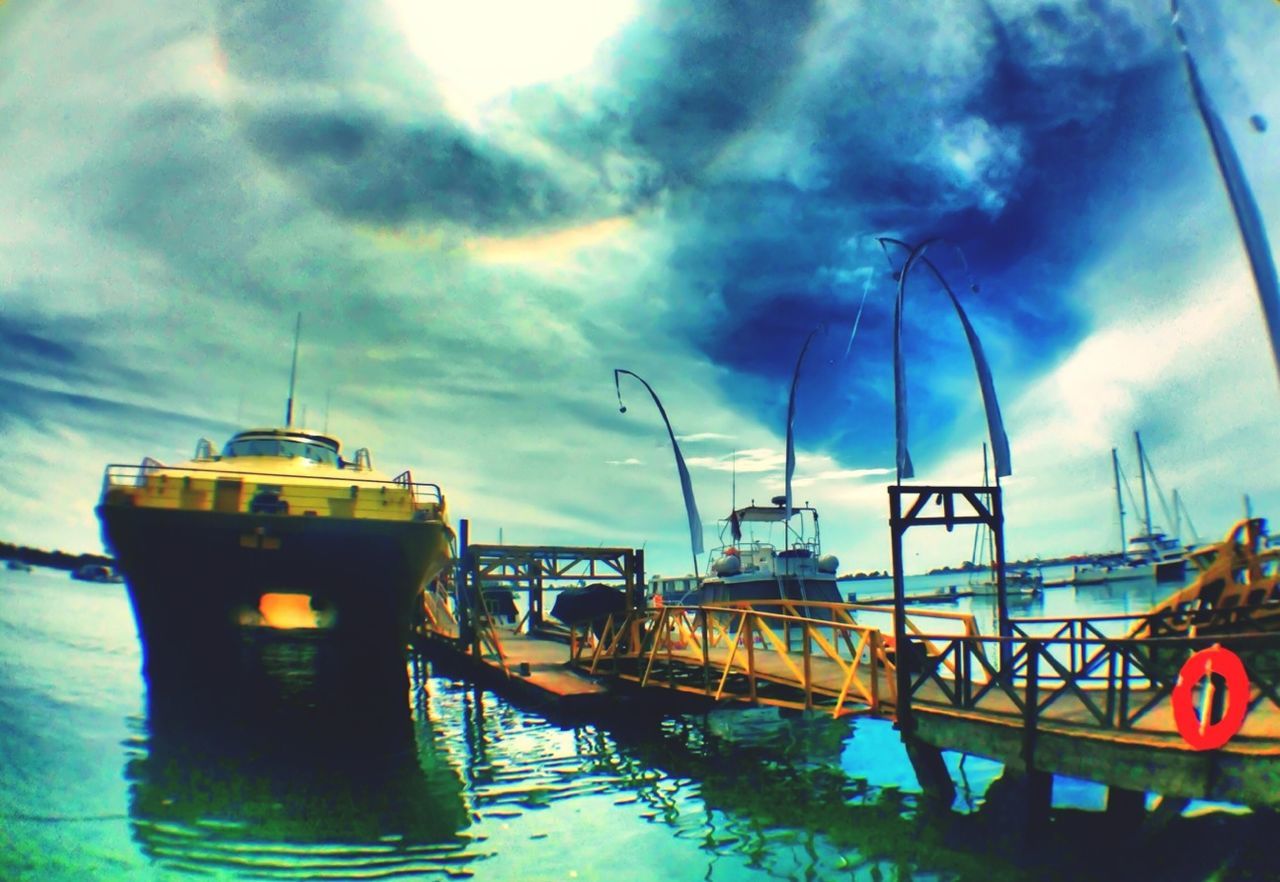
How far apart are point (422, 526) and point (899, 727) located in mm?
10997

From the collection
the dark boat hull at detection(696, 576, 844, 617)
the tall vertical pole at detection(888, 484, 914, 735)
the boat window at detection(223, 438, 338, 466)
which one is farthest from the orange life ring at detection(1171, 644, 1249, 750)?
the dark boat hull at detection(696, 576, 844, 617)

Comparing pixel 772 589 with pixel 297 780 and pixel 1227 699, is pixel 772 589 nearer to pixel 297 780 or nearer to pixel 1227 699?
pixel 297 780

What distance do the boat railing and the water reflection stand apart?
388 centimetres

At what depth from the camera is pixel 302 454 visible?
64.5 ft

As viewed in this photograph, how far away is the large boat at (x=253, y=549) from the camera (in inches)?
589

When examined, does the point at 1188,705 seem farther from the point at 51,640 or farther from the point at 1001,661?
the point at 51,640

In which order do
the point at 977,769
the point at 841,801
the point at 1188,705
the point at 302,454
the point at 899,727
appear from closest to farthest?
the point at 1188,705, the point at 899,727, the point at 841,801, the point at 977,769, the point at 302,454

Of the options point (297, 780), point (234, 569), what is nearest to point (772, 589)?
point (234, 569)

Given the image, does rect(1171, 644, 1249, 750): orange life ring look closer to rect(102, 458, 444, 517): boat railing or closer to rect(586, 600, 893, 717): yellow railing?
rect(586, 600, 893, 717): yellow railing

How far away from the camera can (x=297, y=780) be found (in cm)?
1184

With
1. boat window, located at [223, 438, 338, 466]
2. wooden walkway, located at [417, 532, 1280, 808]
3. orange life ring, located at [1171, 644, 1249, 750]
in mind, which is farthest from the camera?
boat window, located at [223, 438, 338, 466]

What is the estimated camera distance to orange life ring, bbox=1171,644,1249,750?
6.82 m

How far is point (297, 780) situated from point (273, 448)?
402 inches

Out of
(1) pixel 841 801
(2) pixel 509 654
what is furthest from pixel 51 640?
(1) pixel 841 801
